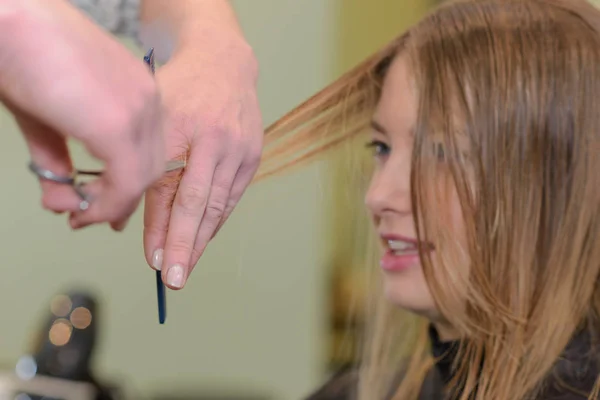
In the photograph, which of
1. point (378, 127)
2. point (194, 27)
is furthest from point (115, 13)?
point (378, 127)

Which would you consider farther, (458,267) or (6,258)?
(6,258)

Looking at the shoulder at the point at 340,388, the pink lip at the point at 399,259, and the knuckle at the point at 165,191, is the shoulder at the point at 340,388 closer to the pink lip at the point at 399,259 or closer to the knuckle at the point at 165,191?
the pink lip at the point at 399,259

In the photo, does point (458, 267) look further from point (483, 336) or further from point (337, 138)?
point (337, 138)

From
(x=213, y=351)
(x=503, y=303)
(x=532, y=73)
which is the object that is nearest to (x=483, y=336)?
(x=503, y=303)

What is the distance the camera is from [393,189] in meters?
0.79

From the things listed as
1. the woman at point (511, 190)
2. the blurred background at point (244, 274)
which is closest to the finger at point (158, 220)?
the woman at point (511, 190)

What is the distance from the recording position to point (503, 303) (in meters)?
0.74

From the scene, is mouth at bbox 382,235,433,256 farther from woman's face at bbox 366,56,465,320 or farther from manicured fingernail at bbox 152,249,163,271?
manicured fingernail at bbox 152,249,163,271

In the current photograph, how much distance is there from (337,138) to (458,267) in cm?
22

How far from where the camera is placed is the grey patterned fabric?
602mm

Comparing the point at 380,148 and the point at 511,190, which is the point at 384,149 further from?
the point at 511,190

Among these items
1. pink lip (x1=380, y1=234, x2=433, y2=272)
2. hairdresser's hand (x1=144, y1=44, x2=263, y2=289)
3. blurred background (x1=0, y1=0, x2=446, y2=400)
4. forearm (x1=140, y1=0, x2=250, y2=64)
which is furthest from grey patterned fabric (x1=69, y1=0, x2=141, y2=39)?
blurred background (x1=0, y1=0, x2=446, y2=400)


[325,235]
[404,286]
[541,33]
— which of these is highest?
[541,33]

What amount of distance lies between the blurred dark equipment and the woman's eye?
1.36 feet
